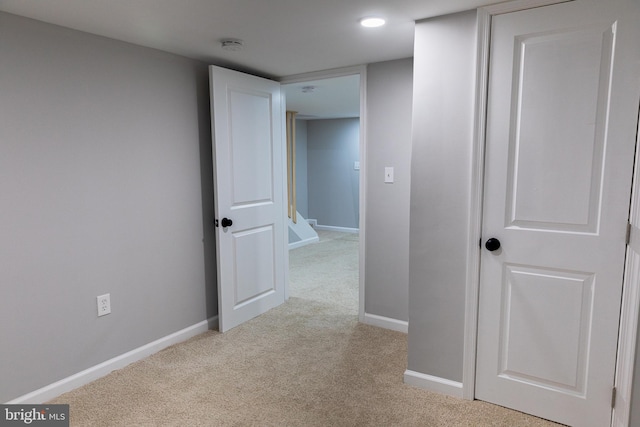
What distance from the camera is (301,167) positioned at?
7449 mm

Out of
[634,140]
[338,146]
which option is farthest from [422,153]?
[338,146]

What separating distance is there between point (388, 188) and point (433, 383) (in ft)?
4.46

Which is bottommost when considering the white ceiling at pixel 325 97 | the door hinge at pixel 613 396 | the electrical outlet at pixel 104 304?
the door hinge at pixel 613 396

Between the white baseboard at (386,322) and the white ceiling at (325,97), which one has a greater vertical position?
the white ceiling at (325,97)

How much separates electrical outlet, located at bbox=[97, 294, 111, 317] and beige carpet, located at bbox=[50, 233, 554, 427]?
383 millimetres

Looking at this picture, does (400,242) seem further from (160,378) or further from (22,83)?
(22,83)

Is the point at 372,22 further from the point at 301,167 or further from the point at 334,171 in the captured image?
the point at 301,167

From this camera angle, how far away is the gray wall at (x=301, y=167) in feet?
24.0

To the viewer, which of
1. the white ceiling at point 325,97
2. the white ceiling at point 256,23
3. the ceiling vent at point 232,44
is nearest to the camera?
the white ceiling at point 256,23

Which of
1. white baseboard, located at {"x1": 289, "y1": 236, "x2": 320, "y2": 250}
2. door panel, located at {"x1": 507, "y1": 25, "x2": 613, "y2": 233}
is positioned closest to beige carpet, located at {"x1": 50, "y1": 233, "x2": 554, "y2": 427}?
door panel, located at {"x1": 507, "y1": 25, "x2": 613, "y2": 233}

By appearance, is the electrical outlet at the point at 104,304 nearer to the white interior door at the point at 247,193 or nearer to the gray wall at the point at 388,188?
the white interior door at the point at 247,193

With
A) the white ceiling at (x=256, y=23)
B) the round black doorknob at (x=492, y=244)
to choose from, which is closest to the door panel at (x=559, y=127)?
the round black doorknob at (x=492, y=244)

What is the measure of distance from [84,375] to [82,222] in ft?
2.91

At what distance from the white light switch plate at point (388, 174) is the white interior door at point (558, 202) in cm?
101
